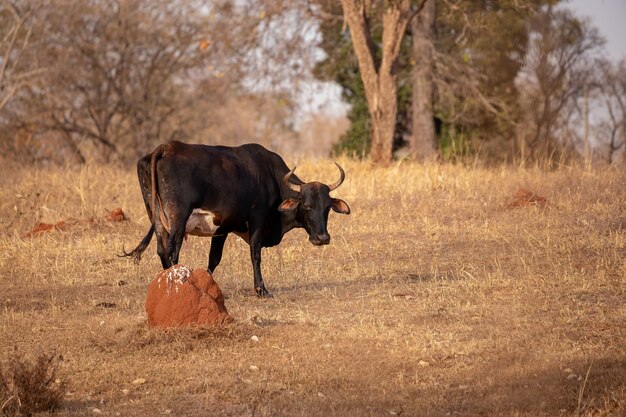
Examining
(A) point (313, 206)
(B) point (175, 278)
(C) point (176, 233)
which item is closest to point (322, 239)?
(A) point (313, 206)

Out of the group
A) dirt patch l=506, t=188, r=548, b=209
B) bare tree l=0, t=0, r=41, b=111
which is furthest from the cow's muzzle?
bare tree l=0, t=0, r=41, b=111

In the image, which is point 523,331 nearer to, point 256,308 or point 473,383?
point 473,383

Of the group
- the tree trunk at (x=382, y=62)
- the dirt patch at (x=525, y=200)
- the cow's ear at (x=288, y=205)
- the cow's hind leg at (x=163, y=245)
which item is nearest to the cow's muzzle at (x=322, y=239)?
the cow's ear at (x=288, y=205)

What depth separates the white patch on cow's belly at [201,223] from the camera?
9016 millimetres

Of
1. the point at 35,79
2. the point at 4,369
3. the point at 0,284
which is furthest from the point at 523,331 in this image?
the point at 35,79

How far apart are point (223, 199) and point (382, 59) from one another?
1057 centimetres

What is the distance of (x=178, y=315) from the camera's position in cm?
728

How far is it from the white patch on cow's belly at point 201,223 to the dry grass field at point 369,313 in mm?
693

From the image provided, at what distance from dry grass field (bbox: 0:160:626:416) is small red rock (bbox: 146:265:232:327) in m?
0.13

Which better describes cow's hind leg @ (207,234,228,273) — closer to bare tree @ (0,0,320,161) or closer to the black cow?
the black cow

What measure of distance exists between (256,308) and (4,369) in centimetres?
257

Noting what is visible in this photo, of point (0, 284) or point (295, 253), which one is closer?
point (0, 284)

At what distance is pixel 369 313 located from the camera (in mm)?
Result: 8328

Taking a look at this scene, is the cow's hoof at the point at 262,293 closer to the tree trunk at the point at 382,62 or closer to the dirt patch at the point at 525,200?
the dirt patch at the point at 525,200
